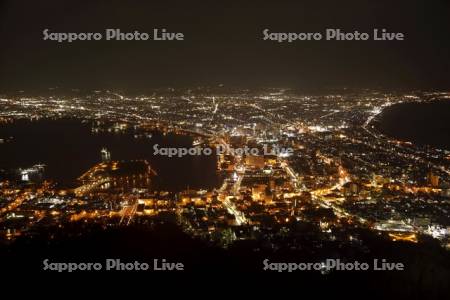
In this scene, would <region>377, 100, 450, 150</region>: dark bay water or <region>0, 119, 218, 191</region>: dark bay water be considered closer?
<region>0, 119, 218, 191</region>: dark bay water

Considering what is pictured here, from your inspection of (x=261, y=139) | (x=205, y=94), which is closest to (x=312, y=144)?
(x=261, y=139)

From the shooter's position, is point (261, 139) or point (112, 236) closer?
point (112, 236)

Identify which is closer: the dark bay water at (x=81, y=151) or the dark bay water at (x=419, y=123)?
the dark bay water at (x=81, y=151)

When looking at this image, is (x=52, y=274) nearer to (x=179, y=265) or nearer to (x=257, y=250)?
(x=179, y=265)
